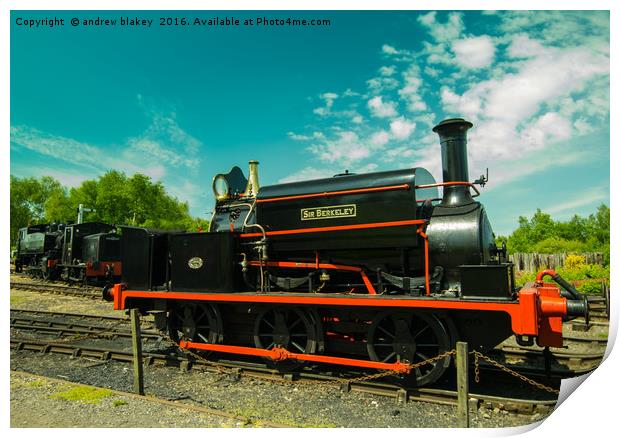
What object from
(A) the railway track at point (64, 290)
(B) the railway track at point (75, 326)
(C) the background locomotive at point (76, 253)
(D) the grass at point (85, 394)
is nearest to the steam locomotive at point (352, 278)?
(D) the grass at point (85, 394)

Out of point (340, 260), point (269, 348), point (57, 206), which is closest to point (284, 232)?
point (340, 260)

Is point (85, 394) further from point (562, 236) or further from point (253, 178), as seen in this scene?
point (562, 236)

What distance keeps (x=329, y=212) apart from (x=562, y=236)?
1841cm

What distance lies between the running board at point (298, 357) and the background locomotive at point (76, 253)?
13159mm

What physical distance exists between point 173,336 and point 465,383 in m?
4.95

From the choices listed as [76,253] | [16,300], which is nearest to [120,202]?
[76,253]

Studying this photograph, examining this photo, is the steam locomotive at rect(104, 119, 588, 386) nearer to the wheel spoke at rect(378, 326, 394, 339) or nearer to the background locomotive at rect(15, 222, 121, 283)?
the wheel spoke at rect(378, 326, 394, 339)

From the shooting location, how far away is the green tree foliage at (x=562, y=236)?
13070 mm

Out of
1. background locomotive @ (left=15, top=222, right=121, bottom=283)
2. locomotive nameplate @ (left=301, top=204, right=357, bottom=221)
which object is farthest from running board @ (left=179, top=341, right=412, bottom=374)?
background locomotive @ (left=15, top=222, right=121, bottom=283)

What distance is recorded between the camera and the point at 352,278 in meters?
5.89

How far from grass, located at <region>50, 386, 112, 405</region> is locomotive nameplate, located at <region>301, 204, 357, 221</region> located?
3.28m

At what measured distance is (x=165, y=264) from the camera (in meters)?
7.09

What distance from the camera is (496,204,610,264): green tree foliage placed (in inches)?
515

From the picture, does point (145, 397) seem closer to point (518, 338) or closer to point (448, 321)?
→ point (448, 321)
